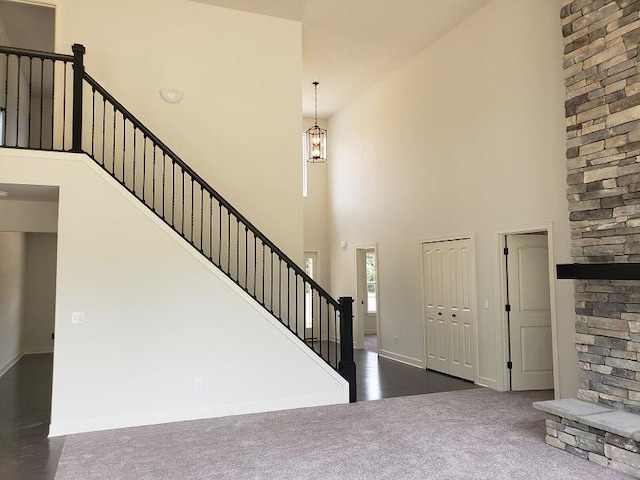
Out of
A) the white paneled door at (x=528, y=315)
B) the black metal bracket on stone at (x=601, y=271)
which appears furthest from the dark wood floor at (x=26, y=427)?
the white paneled door at (x=528, y=315)

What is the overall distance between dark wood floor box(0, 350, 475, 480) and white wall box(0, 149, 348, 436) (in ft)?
1.22

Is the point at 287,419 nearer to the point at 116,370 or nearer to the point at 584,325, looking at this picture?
the point at 116,370

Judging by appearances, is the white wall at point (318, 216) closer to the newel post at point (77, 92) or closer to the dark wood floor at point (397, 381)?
the dark wood floor at point (397, 381)

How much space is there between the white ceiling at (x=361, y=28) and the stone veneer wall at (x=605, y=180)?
2127mm

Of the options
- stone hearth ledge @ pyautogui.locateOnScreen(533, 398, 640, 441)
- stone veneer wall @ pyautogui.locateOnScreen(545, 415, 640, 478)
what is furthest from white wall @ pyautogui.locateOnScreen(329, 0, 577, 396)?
stone veneer wall @ pyautogui.locateOnScreen(545, 415, 640, 478)

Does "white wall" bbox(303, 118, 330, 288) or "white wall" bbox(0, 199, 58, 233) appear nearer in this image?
"white wall" bbox(0, 199, 58, 233)

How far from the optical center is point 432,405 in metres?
5.42

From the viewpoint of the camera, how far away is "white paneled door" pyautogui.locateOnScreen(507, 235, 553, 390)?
19.9ft

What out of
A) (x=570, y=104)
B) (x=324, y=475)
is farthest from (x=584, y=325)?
(x=324, y=475)

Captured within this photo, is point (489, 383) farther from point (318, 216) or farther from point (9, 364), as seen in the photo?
point (9, 364)

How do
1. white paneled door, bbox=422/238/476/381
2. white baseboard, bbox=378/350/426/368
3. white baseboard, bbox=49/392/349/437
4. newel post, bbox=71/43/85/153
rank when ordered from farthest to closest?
white baseboard, bbox=378/350/426/368 → white paneled door, bbox=422/238/476/381 → newel post, bbox=71/43/85/153 → white baseboard, bbox=49/392/349/437

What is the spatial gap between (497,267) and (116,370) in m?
4.41

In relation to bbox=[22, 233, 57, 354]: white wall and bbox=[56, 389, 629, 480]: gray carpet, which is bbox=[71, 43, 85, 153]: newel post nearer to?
bbox=[56, 389, 629, 480]: gray carpet

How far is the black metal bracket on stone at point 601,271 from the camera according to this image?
379 centimetres
